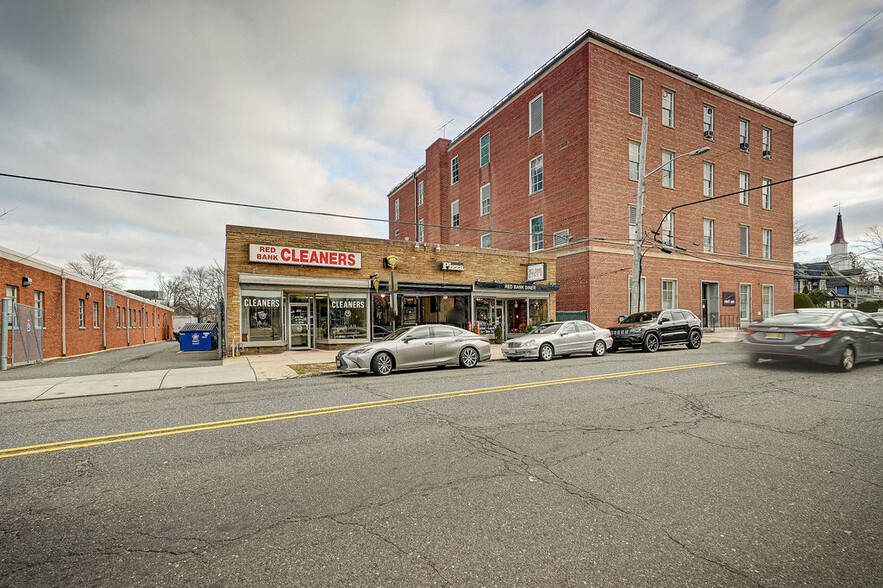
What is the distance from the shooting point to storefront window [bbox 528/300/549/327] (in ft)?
77.0

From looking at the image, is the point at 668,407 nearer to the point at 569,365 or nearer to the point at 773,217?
the point at 569,365

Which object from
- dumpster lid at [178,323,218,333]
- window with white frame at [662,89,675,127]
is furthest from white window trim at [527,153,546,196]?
dumpster lid at [178,323,218,333]

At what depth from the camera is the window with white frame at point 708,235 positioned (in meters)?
29.0

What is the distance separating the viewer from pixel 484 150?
1328 inches

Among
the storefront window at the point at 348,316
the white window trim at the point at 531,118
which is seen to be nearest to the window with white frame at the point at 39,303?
the storefront window at the point at 348,316

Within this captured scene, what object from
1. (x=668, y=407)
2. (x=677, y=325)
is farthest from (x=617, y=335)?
(x=668, y=407)

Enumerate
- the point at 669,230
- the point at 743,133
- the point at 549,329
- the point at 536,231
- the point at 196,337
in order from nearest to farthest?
the point at 549,329 → the point at 196,337 → the point at 669,230 → the point at 536,231 → the point at 743,133

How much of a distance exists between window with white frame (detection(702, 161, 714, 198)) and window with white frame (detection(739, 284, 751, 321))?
25.1 feet

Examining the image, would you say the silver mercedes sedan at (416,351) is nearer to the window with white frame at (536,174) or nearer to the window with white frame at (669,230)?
the window with white frame at (536,174)

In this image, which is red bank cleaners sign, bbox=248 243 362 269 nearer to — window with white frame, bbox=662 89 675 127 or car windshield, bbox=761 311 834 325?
car windshield, bbox=761 311 834 325

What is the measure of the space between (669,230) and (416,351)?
2255 cm

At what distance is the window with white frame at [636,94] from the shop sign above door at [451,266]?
49.2ft

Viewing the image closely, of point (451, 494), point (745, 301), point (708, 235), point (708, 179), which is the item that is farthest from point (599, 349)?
point (745, 301)

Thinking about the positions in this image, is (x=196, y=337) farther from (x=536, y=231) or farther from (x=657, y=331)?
(x=657, y=331)
